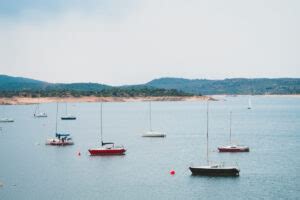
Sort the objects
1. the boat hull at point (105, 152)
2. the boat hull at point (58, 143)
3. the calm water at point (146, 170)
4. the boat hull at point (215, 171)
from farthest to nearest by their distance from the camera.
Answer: the boat hull at point (58, 143), the boat hull at point (105, 152), the boat hull at point (215, 171), the calm water at point (146, 170)

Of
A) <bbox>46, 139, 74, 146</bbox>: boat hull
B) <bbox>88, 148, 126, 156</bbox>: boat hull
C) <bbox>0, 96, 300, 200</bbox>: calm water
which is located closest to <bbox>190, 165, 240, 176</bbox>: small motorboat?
<bbox>0, 96, 300, 200</bbox>: calm water

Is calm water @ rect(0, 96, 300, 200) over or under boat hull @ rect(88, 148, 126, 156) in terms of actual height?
under

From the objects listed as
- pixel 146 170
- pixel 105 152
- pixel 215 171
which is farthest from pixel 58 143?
pixel 215 171

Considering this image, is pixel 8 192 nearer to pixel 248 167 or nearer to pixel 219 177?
pixel 219 177

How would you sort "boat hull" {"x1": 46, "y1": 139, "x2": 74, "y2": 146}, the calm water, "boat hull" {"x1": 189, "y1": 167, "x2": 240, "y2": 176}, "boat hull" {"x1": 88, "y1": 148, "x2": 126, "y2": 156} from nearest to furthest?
the calm water, "boat hull" {"x1": 189, "y1": 167, "x2": 240, "y2": 176}, "boat hull" {"x1": 88, "y1": 148, "x2": 126, "y2": 156}, "boat hull" {"x1": 46, "y1": 139, "x2": 74, "y2": 146}

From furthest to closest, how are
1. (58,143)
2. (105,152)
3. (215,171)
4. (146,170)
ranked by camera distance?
(58,143) < (105,152) < (146,170) < (215,171)

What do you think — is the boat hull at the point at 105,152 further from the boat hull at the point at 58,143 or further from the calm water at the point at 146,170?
the boat hull at the point at 58,143

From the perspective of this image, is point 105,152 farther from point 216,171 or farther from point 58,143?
point 216,171

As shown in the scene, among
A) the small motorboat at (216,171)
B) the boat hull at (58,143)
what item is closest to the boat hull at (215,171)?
the small motorboat at (216,171)

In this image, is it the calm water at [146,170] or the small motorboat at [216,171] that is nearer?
the calm water at [146,170]

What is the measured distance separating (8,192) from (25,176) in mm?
10360

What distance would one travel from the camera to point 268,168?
7900 centimetres

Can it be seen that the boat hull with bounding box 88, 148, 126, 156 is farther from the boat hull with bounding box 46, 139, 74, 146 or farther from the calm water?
→ the boat hull with bounding box 46, 139, 74, 146

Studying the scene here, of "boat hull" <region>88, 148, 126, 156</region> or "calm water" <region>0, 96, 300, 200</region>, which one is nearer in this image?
"calm water" <region>0, 96, 300, 200</region>
